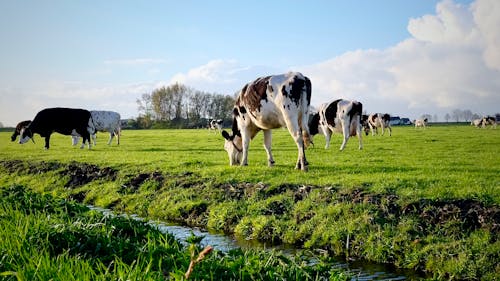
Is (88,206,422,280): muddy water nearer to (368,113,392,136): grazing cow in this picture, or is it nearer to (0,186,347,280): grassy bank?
(0,186,347,280): grassy bank

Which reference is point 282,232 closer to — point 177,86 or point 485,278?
point 485,278

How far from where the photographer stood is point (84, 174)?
1697 centimetres

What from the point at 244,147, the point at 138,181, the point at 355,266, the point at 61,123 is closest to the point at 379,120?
the point at 61,123

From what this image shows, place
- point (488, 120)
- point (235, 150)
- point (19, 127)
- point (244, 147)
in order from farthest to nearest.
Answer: point (488, 120) < point (19, 127) < point (235, 150) < point (244, 147)

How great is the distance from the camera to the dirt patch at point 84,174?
1617cm

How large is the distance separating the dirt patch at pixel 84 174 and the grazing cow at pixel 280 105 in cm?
555

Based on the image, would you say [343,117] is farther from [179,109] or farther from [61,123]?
[179,109]

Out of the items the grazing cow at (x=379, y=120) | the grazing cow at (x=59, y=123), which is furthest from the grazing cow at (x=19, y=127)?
the grazing cow at (x=379, y=120)

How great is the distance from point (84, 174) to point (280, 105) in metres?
8.51

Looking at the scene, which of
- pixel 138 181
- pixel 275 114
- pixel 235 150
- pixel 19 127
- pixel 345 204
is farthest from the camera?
pixel 19 127

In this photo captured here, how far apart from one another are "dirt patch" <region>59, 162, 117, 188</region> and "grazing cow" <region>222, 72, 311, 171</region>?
18.2 ft

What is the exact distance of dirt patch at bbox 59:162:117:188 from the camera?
16167mm

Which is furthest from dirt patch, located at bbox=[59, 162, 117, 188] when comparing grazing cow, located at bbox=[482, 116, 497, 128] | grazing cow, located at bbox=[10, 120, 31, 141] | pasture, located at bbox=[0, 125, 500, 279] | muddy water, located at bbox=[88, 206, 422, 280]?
grazing cow, located at bbox=[482, 116, 497, 128]

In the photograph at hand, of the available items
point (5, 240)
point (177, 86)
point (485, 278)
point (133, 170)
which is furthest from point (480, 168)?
point (177, 86)
